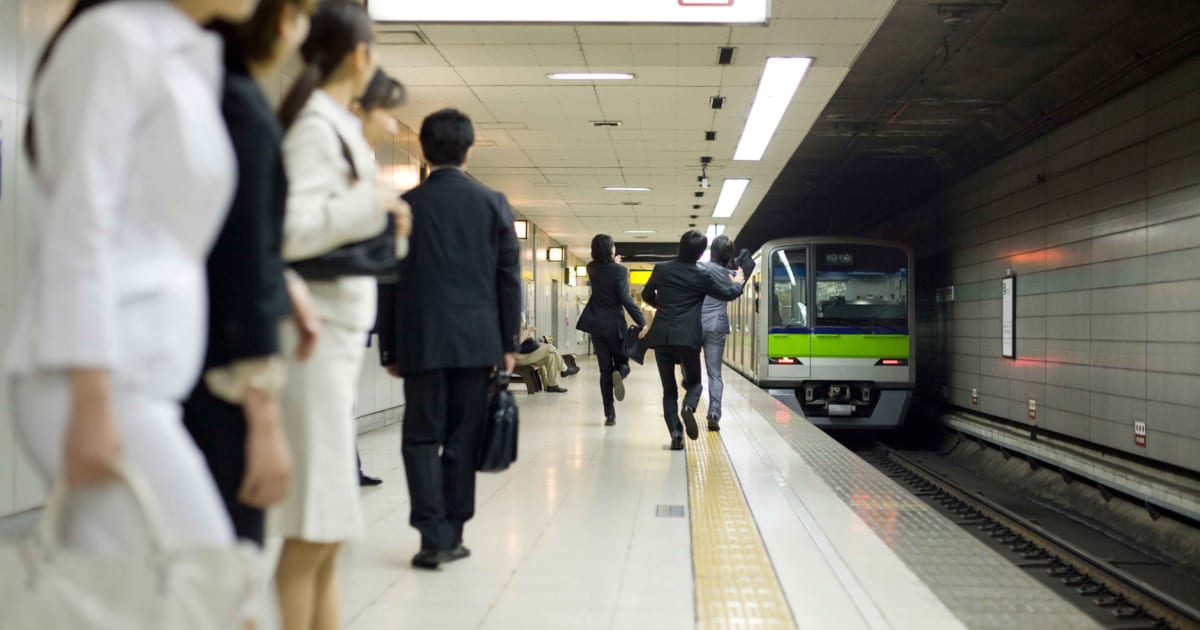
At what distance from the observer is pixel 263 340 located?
1576mm

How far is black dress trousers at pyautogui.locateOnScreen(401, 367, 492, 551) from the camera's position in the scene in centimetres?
386

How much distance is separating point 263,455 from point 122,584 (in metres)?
0.35

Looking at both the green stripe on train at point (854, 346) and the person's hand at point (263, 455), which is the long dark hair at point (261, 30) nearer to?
the person's hand at point (263, 455)

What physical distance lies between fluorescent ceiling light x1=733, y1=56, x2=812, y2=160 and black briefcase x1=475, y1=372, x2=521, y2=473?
18.4ft

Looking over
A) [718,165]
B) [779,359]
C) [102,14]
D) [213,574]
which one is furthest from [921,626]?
[718,165]

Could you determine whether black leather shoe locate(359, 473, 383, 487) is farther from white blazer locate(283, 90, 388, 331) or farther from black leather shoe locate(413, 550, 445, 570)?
white blazer locate(283, 90, 388, 331)

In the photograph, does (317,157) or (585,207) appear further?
(585,207)

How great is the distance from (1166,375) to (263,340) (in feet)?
29.3

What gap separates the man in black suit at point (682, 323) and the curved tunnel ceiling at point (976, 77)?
3.70m

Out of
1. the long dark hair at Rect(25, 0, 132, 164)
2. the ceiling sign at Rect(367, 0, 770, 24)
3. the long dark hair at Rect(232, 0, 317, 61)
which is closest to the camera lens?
the long dark hair at Rect(25, 0, 132, 164)

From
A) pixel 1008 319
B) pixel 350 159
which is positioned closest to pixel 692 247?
pixel 350 159

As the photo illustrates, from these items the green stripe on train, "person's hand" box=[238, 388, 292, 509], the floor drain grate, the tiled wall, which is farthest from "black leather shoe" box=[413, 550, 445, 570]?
the green stripe on train

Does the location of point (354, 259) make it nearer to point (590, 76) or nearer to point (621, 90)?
point (590, 76)

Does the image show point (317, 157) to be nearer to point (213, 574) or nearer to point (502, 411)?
point (213, 574)
